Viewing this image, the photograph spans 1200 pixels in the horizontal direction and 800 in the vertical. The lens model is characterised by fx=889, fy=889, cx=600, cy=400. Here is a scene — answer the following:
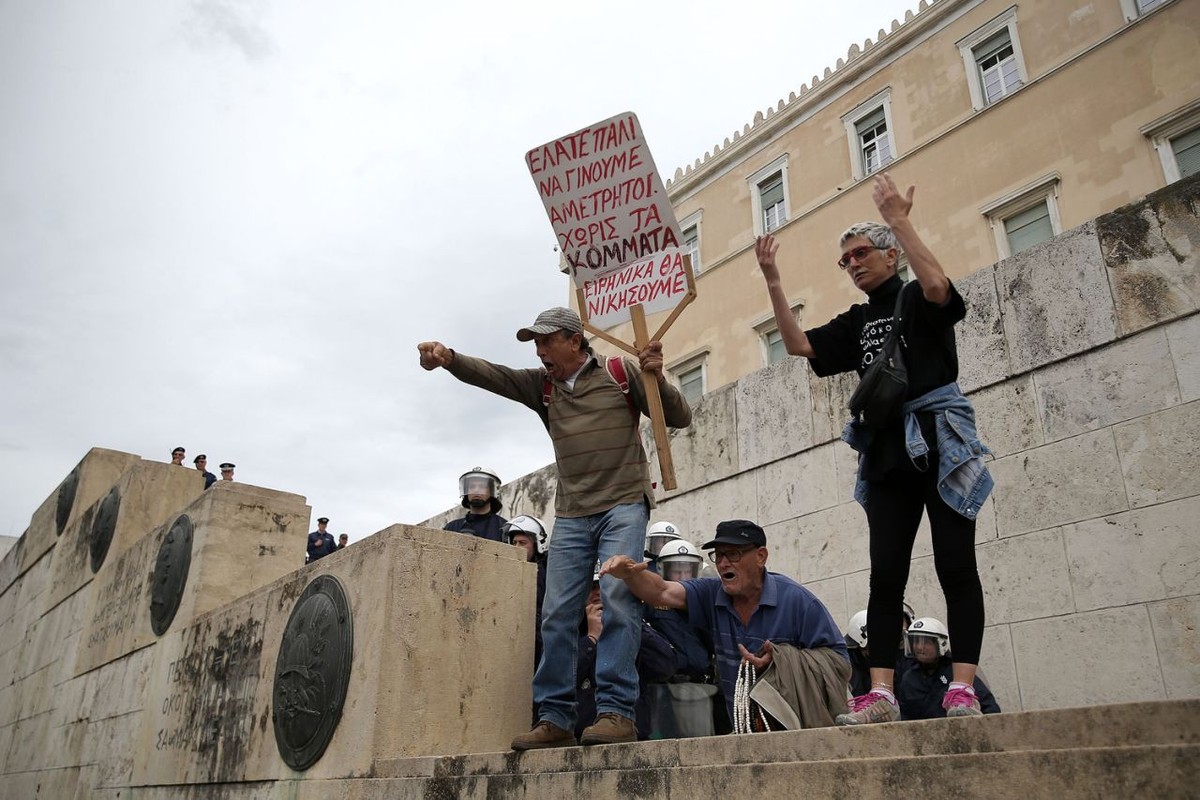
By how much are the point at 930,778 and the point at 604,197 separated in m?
3.45

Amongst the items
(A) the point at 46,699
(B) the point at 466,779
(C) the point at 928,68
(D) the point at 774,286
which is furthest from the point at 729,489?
(C) the point at 928,68

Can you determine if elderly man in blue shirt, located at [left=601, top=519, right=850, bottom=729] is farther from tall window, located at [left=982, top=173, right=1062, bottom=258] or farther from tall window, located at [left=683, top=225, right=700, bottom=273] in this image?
tall window, located at [left=683, top=225, right=700, bottom=273]

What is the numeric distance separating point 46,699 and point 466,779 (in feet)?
29.6

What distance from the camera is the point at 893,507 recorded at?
3.22m

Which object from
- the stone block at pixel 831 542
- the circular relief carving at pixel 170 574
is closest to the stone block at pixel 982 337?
the stone block at pixel 831 542

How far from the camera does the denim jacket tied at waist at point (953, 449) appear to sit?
118 inches

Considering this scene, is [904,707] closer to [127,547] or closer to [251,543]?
[251,543]

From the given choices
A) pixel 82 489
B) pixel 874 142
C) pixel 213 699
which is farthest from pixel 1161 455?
pixel 874 142

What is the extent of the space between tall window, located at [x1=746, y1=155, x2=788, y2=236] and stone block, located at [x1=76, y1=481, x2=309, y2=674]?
56.2ft

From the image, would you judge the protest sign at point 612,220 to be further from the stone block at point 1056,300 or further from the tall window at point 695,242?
the tall window at point 695,242

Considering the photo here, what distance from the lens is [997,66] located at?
18609 millimetres

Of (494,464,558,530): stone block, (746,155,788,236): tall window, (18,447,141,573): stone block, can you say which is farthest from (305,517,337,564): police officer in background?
(746,155,788,236): tall window

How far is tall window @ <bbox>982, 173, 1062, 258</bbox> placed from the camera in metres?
16.8

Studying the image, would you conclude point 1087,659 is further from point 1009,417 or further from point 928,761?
point 928,761
